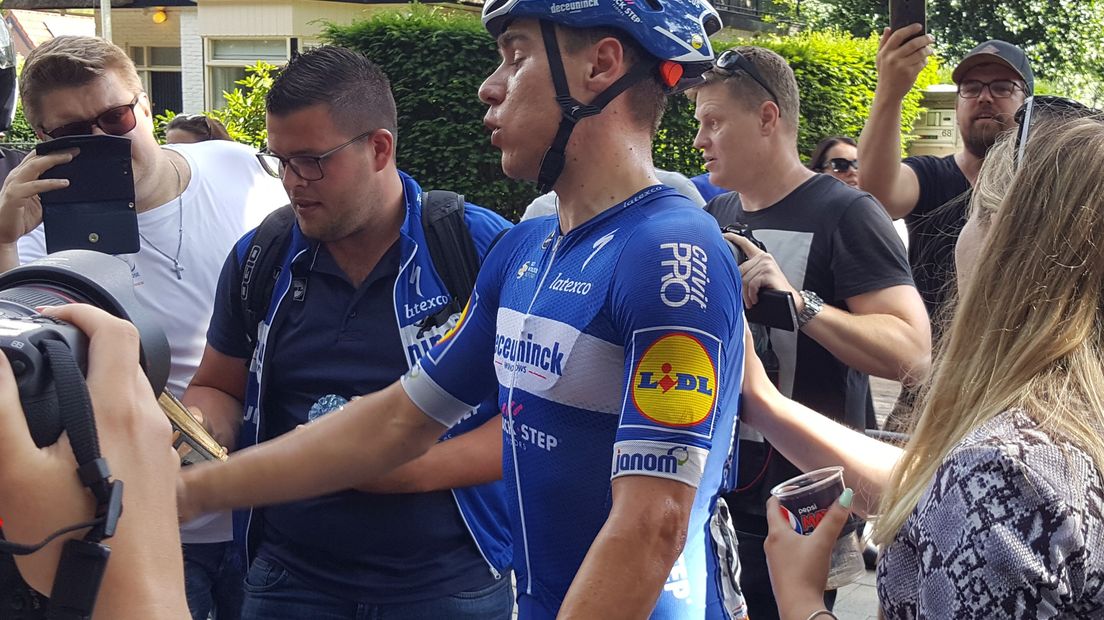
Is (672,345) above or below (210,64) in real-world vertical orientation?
above

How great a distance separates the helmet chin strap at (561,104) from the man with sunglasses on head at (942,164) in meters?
2.46

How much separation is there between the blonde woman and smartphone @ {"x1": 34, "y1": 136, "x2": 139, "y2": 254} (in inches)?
86.2

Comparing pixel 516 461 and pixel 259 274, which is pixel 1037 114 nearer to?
pixel 516 461

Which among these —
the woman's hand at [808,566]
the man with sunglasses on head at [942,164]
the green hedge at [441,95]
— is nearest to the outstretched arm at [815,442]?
the woman's hand at [808,566]

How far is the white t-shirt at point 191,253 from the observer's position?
3576 millimetres

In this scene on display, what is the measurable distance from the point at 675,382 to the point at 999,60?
359 centimetres

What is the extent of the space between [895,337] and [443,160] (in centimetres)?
811

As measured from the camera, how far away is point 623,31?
2303mm

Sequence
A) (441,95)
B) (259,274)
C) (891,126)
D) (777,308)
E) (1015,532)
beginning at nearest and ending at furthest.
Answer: (1015,532) < (259,274) < (777,308) < (891,126) < (441,95)

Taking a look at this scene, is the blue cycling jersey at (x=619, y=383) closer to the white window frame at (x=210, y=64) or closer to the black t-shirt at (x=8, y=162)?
the black t-shirt at (x=8, y=162)

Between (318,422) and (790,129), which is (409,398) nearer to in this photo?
(318,422)

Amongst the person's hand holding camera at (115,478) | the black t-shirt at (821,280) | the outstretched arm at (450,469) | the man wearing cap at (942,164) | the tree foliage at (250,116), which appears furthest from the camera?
the tree foliage at (250,116)

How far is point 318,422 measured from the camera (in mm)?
2584

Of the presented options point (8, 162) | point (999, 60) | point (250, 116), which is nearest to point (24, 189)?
point (8, 162)
